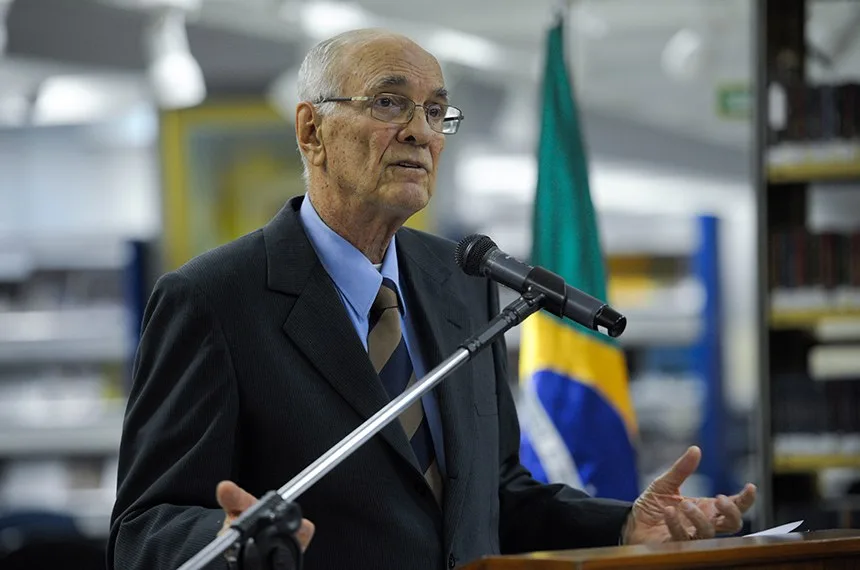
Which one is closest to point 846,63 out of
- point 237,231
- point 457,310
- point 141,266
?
point 237,231

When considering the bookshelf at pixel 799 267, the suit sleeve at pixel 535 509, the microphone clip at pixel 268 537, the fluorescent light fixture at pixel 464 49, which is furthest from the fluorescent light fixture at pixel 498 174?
the microphone clip at pixel 268 537

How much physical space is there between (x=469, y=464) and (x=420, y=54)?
63 centimetres

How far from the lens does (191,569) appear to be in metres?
1.37

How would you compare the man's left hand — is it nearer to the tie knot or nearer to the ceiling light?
the tie knot

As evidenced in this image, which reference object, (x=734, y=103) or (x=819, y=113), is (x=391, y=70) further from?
(x=734, y=103)

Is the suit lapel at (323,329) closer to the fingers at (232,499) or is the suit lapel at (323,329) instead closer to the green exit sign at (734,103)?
the fingers at (232,499)

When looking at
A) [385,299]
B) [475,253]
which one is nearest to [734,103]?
[385,299]

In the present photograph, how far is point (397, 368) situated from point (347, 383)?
0.13 m

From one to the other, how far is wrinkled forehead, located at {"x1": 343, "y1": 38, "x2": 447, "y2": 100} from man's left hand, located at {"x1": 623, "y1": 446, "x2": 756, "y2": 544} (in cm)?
66

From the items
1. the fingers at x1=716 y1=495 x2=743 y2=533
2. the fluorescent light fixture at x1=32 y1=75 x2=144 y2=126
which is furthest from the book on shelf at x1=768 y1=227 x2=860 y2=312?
the fluorescent light fixture at x1=32 y1=75 x2=144 y2=126

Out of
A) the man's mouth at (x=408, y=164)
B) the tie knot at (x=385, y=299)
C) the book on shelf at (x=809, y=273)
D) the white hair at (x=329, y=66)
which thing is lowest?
the tie knot at (x=385, y=299)

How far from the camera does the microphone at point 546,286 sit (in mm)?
1647

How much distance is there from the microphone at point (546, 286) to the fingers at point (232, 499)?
0.44m

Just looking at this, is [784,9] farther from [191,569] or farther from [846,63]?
[846,63]
